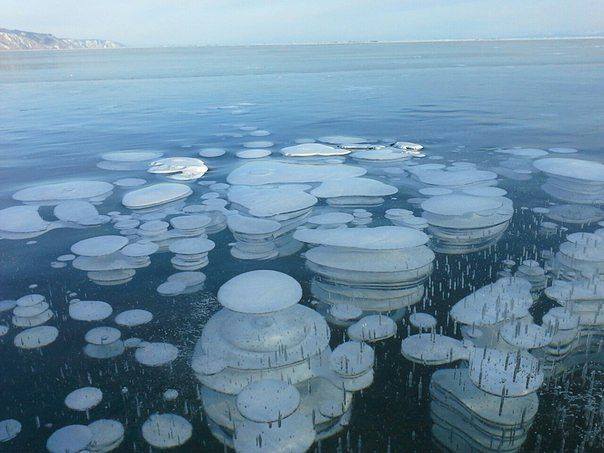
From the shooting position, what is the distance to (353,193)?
10961 mm

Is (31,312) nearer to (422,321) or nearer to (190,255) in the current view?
(190,255)

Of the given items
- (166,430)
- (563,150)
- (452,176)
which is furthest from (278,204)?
(563,150)

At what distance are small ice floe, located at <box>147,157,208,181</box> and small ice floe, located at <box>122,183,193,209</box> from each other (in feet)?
4.53

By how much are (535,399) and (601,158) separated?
480 inches

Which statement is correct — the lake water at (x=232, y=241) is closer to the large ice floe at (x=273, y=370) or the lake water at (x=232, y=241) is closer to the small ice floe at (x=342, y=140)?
the large ice floe at (x=273, y=370)

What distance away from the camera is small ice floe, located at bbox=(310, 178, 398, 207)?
1096 cm

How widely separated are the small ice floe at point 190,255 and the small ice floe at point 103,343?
6.74 feet

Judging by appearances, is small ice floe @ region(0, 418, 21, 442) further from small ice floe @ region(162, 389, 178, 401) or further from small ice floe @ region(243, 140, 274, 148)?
small ice floe @ region(243, 140, 274, 148)

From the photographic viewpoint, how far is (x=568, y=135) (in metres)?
18.1

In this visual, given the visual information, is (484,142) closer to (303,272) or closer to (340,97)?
(303,272)

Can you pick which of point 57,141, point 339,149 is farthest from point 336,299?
point 57,141

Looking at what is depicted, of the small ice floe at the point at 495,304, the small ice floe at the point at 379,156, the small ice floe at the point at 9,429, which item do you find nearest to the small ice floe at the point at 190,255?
the small ice floe at the point at 9,429

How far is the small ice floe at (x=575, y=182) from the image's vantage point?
11365 millimetres

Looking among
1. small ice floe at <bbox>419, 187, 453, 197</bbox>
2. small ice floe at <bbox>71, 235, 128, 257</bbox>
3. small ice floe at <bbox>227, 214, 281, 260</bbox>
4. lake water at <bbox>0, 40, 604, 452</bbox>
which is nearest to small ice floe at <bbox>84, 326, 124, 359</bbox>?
lake water at <bbox>0, 40, 604, 452</bbox>
